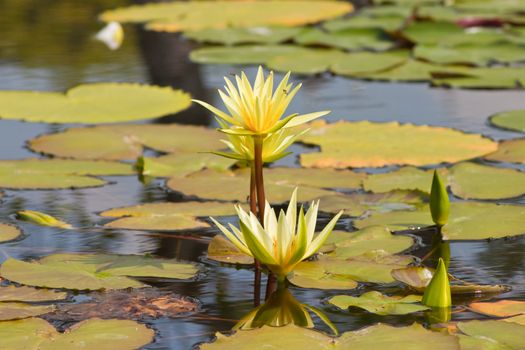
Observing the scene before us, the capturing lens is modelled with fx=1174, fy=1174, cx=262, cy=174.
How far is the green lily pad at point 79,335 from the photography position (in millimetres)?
1990

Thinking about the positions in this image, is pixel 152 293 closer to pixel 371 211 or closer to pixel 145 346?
pixel 145 346

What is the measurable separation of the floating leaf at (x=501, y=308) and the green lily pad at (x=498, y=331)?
0.09 metres

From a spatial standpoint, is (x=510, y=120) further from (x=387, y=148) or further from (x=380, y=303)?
(x=380, y=303)

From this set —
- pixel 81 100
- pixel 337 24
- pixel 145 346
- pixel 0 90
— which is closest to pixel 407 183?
pixel 145 346

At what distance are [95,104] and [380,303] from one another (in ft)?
7.46

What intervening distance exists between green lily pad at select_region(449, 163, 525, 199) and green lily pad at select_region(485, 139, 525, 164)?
0.59 ft

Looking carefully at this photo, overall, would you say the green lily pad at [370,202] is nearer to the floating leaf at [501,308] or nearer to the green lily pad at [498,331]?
the floating leaf at [501,308]

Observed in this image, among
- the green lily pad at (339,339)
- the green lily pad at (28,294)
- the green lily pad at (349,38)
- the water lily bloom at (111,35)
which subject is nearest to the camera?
the green lily pad at (339,339)

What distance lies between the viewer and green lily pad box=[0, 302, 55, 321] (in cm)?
212

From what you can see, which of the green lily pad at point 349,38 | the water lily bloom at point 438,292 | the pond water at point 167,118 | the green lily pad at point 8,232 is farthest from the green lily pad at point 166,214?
the green lily pad at point 349,38

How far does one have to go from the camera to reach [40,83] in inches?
188

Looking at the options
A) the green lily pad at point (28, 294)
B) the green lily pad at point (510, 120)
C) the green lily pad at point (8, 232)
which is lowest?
the green lily pad at point (28, 294)

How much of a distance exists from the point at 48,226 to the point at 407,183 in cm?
97

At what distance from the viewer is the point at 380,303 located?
7.23 feet
